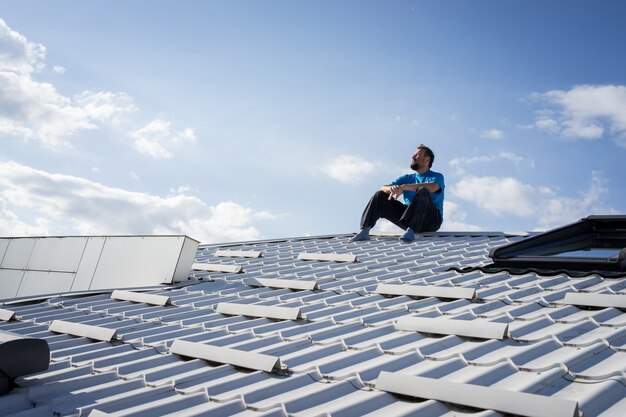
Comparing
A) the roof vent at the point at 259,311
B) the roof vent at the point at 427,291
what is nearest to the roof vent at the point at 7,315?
the roof vent at the point at 259,311

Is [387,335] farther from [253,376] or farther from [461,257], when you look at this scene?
[461,257]

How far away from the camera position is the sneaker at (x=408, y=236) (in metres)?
7.86

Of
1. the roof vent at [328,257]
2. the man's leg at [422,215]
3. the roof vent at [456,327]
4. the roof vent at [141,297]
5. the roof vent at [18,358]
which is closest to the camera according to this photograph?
the roof vent at [18,358]

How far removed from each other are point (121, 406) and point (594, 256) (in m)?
3.97

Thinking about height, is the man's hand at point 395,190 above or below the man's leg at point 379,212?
above

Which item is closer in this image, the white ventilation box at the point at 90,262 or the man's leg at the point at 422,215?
the white ventilation box at the point at 90,262

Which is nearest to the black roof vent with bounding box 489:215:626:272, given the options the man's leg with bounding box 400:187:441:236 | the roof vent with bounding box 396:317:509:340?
the roof vent with bounding box 396:317:509:340

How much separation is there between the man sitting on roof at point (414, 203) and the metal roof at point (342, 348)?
90.9 inches

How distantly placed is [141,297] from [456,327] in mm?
3152

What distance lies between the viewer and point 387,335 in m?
3.57

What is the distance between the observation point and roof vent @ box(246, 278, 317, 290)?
5.31m

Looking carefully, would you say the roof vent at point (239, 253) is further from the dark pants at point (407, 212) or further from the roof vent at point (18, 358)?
the roof vent at point (18, 358)

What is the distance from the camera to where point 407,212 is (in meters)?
8.15

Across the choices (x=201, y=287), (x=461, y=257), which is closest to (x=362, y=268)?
(x=461, y=257)
